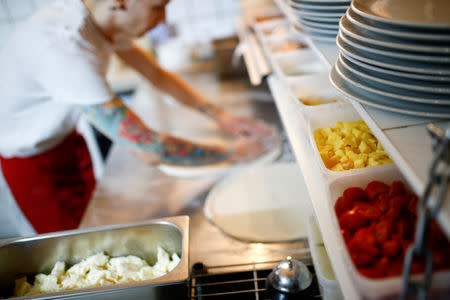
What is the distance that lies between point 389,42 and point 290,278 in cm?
53

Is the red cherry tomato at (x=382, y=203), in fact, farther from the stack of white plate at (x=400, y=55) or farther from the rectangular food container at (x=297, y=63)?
A: the rectangular food container at (x=297, y=63)

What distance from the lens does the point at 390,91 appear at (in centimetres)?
65

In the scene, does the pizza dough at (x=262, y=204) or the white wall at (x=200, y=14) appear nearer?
the pizza dough at (x=262, y=204)

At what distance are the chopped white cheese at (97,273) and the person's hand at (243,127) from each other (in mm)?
869

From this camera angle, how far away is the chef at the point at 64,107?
1276 millimetres

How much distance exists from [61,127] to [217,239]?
85cm

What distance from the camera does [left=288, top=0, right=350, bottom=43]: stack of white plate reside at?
0.98 metres

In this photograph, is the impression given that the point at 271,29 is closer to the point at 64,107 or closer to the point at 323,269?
the point at 64,107

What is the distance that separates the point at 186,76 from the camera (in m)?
2.74

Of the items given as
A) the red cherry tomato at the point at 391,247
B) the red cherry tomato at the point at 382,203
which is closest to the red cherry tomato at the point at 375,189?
the red cherry tomato at the point at 382,203

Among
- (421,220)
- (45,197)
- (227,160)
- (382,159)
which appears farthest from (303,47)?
(45,197)

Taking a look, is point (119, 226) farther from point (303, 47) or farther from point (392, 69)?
point (303, 47)

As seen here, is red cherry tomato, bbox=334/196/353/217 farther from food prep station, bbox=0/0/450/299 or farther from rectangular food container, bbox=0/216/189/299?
rectangular food container, bbox=0/216/189/299

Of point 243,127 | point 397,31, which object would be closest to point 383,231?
point 397,31
